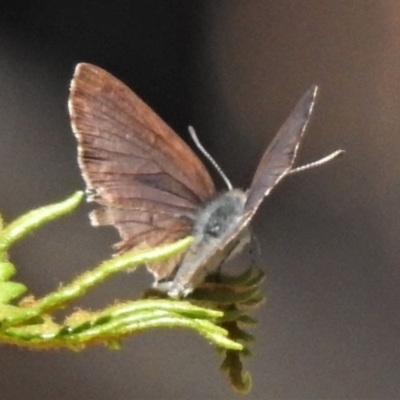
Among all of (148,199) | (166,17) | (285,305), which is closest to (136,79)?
(166,17)

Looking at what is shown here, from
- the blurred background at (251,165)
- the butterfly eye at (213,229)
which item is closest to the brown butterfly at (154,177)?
the butterfly eye at (213,229)

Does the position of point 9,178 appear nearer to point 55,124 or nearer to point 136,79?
point 55,124

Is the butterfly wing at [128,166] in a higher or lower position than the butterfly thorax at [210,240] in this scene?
higher

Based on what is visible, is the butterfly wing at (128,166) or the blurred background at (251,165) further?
the blurred background at (251,165)

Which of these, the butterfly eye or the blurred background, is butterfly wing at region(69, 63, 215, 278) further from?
the blurred background

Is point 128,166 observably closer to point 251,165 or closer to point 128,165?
point 128,165

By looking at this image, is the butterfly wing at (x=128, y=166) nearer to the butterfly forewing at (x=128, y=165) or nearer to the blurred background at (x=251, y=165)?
the butterfly forewing at (x=128, y=165)

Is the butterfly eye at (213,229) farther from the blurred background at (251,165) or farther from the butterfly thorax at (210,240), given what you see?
the blurred background at (251,165)

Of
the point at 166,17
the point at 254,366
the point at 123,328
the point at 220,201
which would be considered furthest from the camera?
the point at 254,366
